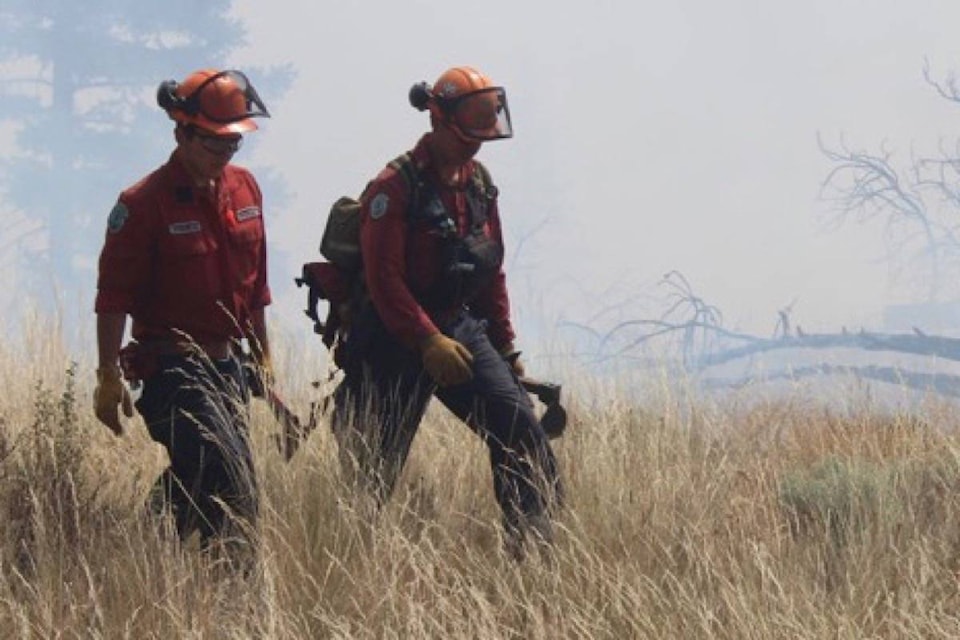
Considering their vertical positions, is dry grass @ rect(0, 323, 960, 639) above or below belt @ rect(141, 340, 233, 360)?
below

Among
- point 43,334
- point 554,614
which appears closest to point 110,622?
point 554,614

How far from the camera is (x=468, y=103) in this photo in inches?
208

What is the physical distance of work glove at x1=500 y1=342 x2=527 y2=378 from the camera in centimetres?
585

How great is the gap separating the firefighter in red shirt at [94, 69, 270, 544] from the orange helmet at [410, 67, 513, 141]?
61 cm

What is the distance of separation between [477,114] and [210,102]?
0.94m

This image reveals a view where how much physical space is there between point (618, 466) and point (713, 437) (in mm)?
1013

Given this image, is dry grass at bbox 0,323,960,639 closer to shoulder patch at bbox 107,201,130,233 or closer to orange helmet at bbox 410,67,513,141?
shoulder patch at bbox 107,201,130,233

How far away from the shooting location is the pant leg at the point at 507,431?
5188mm

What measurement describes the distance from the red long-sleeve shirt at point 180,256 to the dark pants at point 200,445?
0.51 ft

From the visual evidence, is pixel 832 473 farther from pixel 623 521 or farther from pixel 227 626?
pixel 227 626

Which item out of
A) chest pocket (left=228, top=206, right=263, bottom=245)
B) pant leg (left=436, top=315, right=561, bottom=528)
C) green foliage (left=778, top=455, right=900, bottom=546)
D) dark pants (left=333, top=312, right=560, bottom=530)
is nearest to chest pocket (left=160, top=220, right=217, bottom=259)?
chest pocket (left=228, top=206, right=263, bottom=245)

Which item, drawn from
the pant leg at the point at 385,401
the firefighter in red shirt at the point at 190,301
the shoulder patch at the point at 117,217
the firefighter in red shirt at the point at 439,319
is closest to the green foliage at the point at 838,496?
the firefighter in red shirt at the point at 439,319

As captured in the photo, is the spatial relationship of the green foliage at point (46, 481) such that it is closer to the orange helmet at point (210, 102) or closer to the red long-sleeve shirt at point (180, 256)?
the red long-sleeve shirt at point (180, 256)

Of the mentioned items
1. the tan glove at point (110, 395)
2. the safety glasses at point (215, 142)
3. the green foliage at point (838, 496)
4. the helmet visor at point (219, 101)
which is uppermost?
the helmet visor at point (219, 101)
